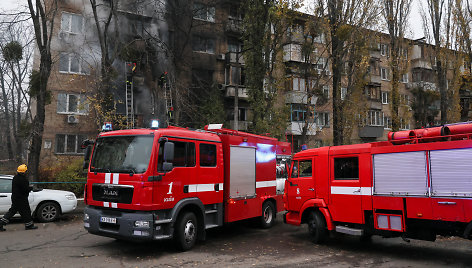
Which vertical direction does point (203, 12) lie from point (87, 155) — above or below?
above

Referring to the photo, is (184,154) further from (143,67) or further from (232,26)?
(232,26)

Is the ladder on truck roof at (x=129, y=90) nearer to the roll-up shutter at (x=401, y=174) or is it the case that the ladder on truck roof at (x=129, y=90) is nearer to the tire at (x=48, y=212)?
the tire at (x=48, y=212)

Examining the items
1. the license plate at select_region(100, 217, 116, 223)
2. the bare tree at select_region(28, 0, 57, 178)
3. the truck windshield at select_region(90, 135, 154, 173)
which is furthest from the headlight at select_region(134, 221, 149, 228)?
the bare tree at select_region(28, 0, 57, 178)

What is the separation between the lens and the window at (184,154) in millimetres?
7613

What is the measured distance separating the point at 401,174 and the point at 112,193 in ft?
20.8

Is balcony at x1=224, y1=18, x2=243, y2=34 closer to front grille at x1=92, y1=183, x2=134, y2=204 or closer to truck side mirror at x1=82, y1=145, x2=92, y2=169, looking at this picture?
truck side mirror at x1=82, y1=145, x2=92, y2=169

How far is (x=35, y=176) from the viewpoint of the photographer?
14.5m

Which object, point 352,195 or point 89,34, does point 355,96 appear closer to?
point 352,195

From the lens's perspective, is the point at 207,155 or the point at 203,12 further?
the point at 203,12

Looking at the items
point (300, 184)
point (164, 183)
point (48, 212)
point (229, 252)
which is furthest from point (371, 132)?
point (164, 183)

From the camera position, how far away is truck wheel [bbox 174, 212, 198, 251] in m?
7.52

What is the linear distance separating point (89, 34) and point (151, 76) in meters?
4.69

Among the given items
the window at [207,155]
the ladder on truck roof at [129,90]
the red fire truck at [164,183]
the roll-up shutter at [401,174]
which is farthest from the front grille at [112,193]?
the ladder on truck roof at [129,90]

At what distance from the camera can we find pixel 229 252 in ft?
25.6
